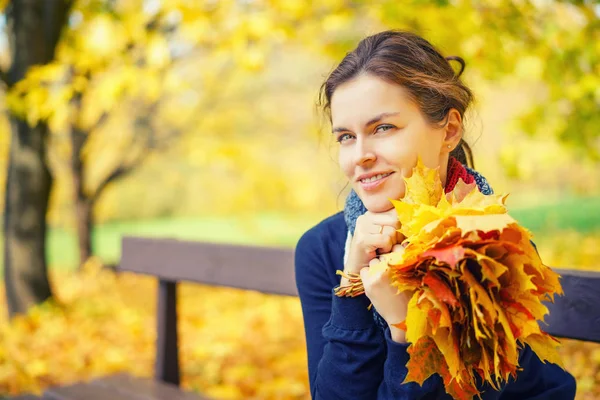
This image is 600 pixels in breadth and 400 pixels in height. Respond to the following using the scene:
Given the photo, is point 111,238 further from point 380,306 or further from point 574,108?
point 380,306

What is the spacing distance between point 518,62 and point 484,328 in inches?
131

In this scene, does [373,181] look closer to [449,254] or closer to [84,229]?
[449,254]

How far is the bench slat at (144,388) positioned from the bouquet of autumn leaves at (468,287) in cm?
160

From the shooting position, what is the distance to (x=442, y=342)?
1.15 meters

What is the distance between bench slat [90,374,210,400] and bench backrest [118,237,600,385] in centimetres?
20

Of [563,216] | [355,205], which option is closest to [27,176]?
[355,205]

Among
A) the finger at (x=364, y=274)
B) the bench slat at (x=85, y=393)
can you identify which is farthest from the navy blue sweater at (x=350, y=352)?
the bench slat at (x=85, y=393)

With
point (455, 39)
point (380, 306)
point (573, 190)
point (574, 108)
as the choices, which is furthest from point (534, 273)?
point (573, 190)

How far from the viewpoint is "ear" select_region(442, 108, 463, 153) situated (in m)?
1.66

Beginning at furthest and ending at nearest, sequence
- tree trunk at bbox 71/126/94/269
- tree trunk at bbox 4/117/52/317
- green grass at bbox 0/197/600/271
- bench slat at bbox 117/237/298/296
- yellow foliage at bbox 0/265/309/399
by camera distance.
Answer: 1. green grass at bbox 0/197/600/271
2. tree trunk at bbox 71/126/94/269
3. tree trunk at bbox 4/117/52/317
4. yellow foliage at bbox 0/265/309/399
5. bench slat at bbox 117/237/298/296

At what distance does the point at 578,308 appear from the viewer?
1.80 meters

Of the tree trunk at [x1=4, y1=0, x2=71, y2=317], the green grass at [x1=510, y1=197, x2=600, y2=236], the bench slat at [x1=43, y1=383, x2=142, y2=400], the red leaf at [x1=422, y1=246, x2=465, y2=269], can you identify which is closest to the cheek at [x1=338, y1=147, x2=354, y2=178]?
the red leaf at [x1=422, y1=246, x2=465, y2=269]

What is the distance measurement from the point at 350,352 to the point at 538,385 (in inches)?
27.5

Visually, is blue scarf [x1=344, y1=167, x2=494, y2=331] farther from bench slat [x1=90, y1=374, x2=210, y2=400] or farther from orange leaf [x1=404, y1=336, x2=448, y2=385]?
bench slat [x1=90, y1=374, x2=210, y2=400]
